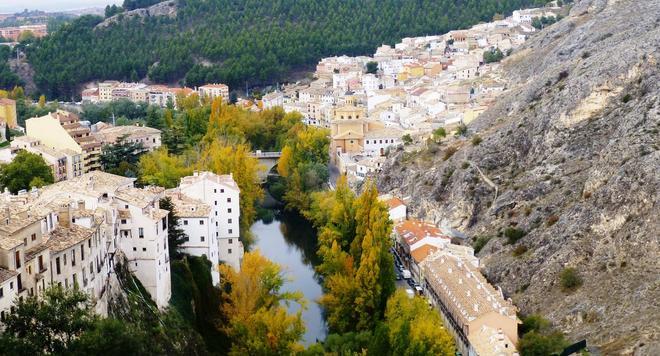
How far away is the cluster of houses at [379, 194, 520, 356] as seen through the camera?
33.1 meters

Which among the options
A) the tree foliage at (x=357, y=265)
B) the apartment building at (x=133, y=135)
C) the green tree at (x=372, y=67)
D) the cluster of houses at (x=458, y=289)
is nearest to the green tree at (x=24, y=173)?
the apartment building at (x=133, y=135)

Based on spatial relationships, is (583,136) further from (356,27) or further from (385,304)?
(356,27)

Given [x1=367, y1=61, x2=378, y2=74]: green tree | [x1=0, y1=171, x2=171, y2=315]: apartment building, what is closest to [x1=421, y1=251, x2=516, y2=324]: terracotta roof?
[x1=0, y1=171, x2=171, y2=315]: apartment building

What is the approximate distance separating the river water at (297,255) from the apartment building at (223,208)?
313cm

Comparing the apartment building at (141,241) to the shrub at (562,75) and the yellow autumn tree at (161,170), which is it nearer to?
the yellow autumn tree at (161,170)

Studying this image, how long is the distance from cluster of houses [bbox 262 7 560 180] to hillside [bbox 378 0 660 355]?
860 centimetres

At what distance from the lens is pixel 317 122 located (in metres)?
88.7

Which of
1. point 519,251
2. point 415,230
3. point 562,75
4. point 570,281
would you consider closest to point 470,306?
point 570,281

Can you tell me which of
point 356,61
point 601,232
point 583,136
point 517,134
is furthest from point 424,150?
point 356,61

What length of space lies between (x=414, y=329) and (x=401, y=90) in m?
62.0

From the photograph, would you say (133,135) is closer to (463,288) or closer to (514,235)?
(514,235)

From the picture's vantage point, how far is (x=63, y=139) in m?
56.6

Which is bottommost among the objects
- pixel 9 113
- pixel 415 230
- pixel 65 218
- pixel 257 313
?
pixel 415 230

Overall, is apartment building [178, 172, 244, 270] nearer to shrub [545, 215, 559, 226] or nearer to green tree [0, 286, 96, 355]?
shrub [545, 215, 559, 226]
